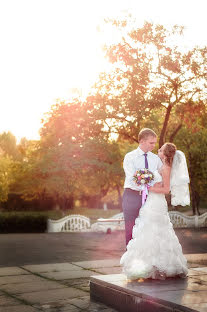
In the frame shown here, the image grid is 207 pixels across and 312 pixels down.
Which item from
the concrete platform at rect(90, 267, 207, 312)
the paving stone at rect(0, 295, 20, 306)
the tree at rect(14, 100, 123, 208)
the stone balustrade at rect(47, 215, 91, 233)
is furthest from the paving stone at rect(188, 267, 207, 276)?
the tree at rect(14, 100, 123, 208)

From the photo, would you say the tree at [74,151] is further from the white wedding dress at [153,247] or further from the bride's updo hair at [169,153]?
the white wedding dress at [153,247]

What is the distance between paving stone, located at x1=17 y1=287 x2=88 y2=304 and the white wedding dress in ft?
2.94

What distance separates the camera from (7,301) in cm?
670

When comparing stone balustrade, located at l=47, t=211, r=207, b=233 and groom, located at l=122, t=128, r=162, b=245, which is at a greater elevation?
groom, located at l=122, t=128, r=162, b=245

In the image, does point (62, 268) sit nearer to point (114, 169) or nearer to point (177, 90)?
point (177, 90)

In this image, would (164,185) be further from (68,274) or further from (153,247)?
(68,274)

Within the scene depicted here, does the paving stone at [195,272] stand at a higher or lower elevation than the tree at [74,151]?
lower

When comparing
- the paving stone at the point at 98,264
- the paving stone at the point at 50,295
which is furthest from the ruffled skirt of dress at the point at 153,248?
the paving stone at the point at 98,264

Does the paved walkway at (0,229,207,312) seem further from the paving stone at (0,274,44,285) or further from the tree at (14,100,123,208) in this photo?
the tree at (14,100,123,208)

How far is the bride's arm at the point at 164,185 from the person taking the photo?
22.8 feet

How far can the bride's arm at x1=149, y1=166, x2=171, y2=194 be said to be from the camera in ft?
22.8

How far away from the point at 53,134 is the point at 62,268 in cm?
2299

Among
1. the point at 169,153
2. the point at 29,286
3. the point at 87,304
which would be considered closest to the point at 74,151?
the point at 29,286

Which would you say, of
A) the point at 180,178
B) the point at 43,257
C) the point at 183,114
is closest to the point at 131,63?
the point at 183,114
